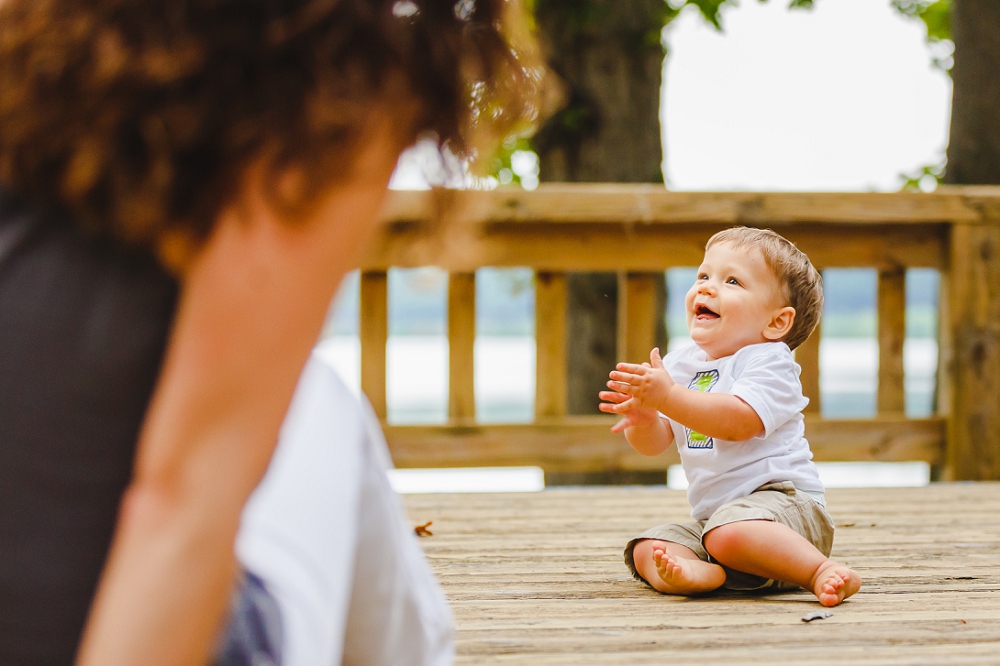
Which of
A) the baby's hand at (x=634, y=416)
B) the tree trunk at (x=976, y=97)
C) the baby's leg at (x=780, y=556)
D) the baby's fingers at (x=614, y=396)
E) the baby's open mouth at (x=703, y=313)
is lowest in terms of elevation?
the baby's leg at (x=780, y=556)

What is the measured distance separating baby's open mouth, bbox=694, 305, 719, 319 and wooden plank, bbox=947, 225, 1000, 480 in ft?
6.02

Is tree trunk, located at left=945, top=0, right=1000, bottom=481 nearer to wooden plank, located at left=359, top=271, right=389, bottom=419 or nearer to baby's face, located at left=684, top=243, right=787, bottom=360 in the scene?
baby's face, located at left=684, top=243, right=787, bottom=360

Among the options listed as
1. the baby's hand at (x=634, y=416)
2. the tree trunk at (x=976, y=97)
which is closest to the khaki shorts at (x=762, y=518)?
the baby's hand at (x=634, y=416)

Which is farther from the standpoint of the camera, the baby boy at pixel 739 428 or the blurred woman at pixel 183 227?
the baby boy at pixel 739 428

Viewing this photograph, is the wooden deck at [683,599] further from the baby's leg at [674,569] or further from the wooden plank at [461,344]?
the wooden plank at [461,344]

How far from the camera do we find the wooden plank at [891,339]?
3.24 m

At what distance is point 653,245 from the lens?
3.22 metres

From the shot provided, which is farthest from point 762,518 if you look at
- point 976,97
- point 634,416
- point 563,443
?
point 976,97

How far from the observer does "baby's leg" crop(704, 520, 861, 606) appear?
162cm

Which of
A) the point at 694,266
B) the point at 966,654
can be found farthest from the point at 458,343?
the point at 966,654

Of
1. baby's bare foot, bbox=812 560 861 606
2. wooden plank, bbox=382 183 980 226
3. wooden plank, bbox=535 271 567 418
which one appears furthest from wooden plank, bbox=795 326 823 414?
baby's bare foot, bbox=812 560 861 606

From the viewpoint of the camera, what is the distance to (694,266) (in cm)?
321

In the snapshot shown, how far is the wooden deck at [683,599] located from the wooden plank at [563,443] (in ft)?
1.78

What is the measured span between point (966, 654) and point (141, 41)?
4.53 feet
